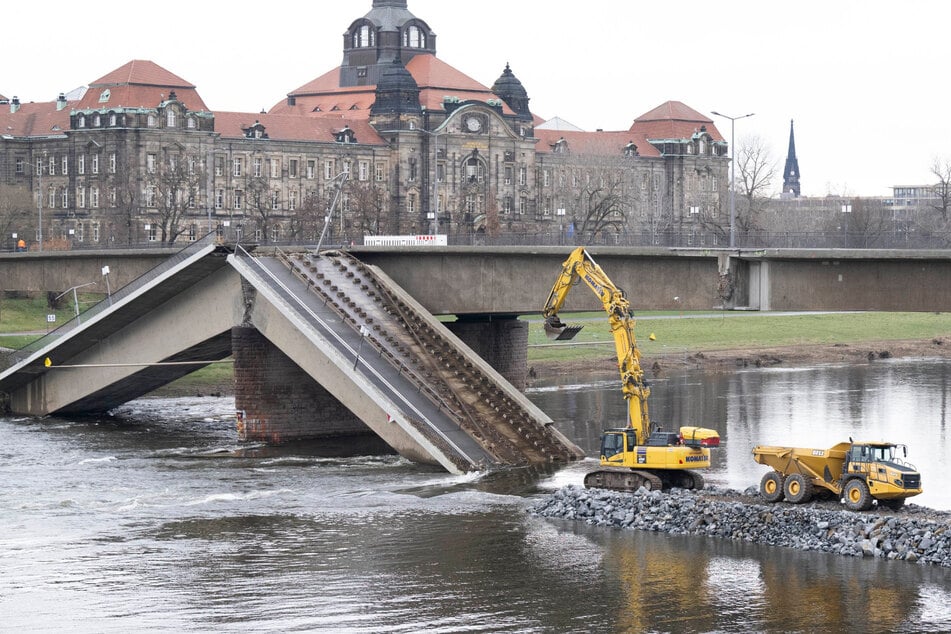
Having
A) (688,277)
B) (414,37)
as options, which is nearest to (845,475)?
(688,277)

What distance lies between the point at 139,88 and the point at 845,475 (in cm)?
13429

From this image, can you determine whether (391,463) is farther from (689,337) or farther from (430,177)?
(430,177)

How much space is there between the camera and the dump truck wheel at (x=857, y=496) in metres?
43.7

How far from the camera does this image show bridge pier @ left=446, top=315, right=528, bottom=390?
71312 millimetres

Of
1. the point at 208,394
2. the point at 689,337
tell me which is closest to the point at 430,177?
the point at 689,337

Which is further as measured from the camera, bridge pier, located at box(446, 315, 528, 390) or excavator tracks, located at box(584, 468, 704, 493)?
bridge pier, located at box(446, 315, 528, 390)

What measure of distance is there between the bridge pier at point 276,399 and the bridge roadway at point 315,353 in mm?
271

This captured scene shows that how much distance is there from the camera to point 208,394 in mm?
81875

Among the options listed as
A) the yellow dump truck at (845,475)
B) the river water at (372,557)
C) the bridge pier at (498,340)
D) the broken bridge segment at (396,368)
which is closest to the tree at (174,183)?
the bridge pier at (498,340)

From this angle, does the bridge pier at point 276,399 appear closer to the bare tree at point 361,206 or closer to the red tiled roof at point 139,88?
the bare tree at point 361,206

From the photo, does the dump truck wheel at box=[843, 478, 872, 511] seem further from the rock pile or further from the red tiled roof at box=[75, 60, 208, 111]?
the red tiled roof at box=[75, 60, 208, 111]

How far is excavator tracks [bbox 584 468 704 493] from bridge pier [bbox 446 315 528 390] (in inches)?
879

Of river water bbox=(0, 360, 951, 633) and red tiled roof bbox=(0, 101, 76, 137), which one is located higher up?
red tiled roof bbox=(0, 101, 76, 137)

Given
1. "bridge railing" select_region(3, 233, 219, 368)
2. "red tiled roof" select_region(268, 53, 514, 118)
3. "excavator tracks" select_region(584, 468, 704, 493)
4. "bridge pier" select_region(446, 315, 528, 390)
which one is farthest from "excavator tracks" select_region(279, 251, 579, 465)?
"red tiled roof" select_region(268, 53, 514, 118)
